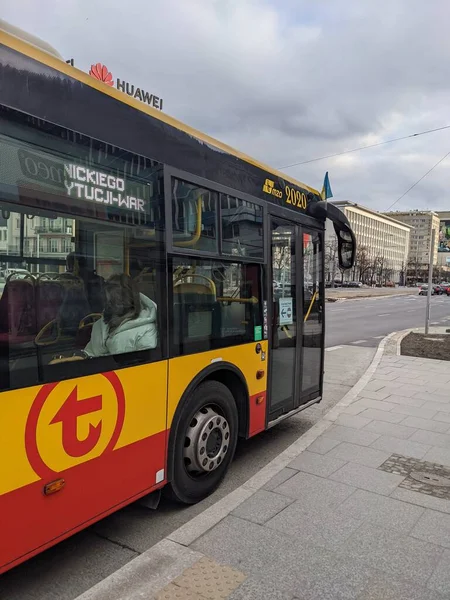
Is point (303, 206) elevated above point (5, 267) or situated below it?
above

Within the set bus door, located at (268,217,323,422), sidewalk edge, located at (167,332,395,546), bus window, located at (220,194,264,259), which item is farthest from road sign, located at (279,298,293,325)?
sidewalk edge, located at (167,332,395,546)

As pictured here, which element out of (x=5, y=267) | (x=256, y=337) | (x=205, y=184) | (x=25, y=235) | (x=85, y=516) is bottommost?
(x=85, y=516)

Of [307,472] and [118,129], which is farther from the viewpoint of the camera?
[307,472]

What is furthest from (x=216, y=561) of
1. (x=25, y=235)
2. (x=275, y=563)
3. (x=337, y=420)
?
(x=337, y=420)

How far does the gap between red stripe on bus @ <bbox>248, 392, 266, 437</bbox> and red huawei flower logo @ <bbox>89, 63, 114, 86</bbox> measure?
9.39 ft

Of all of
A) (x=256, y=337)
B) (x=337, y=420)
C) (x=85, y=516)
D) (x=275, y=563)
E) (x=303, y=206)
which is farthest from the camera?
(x=337, y=420)

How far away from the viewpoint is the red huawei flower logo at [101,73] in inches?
120

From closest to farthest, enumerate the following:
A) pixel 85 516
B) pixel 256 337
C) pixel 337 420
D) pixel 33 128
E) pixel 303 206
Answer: pixel 33 128, pixel 85 516, pixel 256 337, pixel 303 206, pixel 337 420

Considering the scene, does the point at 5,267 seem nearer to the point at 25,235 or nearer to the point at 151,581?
the point at 25,235

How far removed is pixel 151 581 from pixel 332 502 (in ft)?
5.56

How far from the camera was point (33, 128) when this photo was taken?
7.66 feet

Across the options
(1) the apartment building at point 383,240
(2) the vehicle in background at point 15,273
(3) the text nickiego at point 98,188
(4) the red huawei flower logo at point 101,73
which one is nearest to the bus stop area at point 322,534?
(2) the vehicle in background at point 15,273

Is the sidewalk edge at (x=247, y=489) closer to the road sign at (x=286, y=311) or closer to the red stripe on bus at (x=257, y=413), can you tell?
the red stripe on bus at (x=257, y=413)

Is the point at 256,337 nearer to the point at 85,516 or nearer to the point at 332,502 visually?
the point at 332,502
